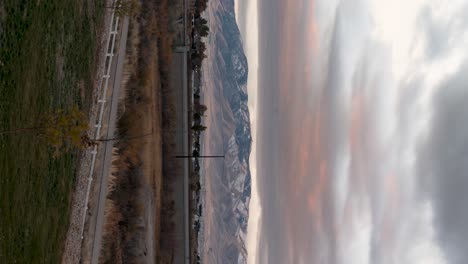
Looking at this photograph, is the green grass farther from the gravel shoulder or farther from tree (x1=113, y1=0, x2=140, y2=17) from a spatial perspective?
tree (x1=113, y1=0, x2=140, y2=17)

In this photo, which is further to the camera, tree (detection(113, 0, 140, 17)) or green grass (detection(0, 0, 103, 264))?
tree (detection(113, 0, 140, 17))

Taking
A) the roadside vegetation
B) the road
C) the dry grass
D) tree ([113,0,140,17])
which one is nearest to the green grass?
tree ([113,0,140,17])

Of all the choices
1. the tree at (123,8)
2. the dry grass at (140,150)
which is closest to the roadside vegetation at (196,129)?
the dry grass at (140,150)

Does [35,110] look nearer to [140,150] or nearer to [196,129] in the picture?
[140,150]

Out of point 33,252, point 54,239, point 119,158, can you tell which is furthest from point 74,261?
point 119,158

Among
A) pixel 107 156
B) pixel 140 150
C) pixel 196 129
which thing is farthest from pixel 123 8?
pixel 196 129

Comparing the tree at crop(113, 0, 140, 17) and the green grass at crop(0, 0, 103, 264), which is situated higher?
the tree at crop(113, 0, 140, 17)

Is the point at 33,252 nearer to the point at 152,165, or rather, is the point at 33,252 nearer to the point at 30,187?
the point at 30,187
